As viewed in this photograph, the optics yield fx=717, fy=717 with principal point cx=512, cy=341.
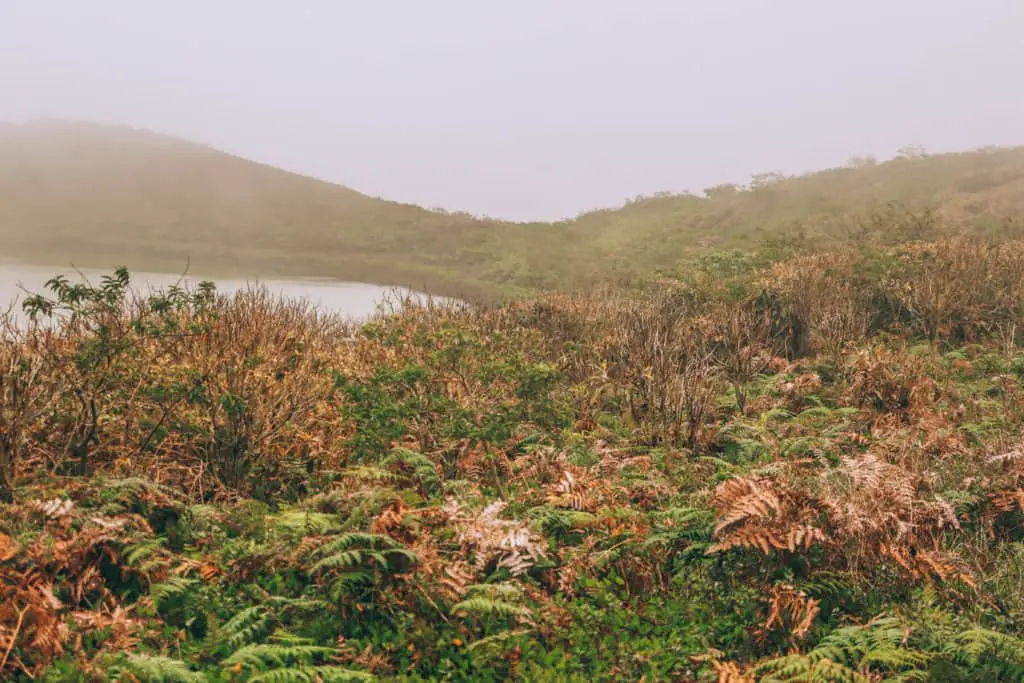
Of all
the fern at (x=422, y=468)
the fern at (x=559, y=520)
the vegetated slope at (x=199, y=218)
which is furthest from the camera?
the vegetated slope at (x=199, y=218)

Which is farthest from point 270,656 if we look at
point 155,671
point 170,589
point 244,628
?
point 170,589

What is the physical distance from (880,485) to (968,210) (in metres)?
26.3

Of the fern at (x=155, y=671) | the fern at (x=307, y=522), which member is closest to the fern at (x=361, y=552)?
the fern at (x=307, y=522)

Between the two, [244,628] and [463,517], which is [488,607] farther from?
[244,628]

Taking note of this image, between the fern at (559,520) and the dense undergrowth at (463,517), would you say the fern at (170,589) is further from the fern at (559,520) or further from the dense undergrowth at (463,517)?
the fern at (559,520)

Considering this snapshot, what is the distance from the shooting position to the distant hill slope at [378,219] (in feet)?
105

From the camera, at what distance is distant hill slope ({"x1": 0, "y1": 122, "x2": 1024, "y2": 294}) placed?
32.2 metres

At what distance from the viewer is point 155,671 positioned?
3.25 metres

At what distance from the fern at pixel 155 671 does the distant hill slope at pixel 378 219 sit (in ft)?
73.0

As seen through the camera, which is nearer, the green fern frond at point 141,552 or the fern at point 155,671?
the fern at point 155,671

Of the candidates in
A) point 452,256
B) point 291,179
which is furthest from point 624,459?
point 291,179

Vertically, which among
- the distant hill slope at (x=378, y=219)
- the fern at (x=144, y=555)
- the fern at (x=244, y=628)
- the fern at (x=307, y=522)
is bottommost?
the fern at (x=244, y=628)

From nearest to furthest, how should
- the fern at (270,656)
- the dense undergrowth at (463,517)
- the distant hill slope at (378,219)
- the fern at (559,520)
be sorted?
the fern at (270,656) → the dense undergrowth at (463,517) → the fern at (559,520) → the distant hill slope at (378,219)

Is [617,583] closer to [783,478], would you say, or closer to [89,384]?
[783,478]
